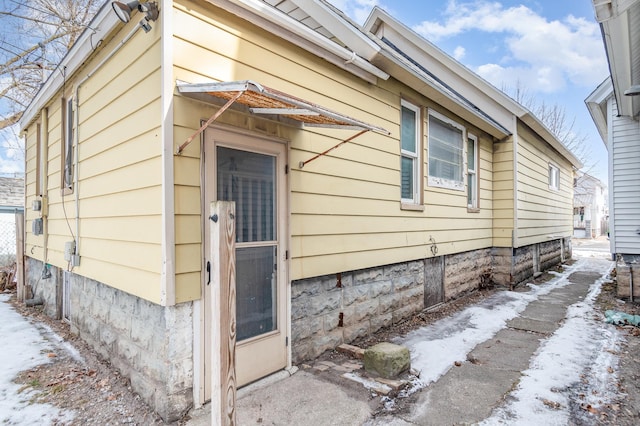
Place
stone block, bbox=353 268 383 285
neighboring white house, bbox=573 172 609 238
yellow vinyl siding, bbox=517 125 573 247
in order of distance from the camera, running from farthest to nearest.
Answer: neighboring white house, bbox=573 172 609 238 → yellow vinyl siding, bbox=517 125 573 247 → stone block, bbox=353 268 383 285

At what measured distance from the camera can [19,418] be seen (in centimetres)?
270

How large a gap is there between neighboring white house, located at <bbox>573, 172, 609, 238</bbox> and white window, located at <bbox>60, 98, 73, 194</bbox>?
31.3 meters

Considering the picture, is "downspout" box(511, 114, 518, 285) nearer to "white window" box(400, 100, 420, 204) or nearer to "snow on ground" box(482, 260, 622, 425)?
"snow on ground" box(482, 260, 622, 425)

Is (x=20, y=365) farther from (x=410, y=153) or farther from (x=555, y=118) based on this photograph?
(x=555, y=118)

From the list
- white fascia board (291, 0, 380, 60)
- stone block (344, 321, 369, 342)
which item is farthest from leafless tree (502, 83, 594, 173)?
stone block (344, 321, 369, 342)

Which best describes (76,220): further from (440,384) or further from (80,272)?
(440,384)

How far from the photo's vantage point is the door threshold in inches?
117

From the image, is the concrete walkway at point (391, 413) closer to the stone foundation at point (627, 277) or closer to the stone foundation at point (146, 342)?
the stone foundation at point (146, 342)

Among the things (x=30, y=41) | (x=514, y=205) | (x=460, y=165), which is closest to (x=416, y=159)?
(x=460, y=165)

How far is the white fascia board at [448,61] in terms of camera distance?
6.83m

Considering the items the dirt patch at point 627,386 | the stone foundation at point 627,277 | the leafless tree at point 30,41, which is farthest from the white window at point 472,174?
the leafless tree at point 30,41

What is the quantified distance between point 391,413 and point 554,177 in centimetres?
1135

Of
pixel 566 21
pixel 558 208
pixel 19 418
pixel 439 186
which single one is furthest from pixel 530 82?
pixel 19 418

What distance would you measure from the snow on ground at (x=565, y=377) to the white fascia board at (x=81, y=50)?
A: 4.55 meters
